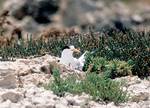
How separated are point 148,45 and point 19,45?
8.81 feet

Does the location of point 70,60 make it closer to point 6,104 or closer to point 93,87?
point 93,87

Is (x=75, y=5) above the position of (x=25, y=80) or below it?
above

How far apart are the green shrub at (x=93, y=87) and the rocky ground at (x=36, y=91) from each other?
0.34 feet

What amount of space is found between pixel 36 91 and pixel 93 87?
2.84ft

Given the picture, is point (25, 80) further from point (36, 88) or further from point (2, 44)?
point (2, 44)

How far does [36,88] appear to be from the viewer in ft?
35.8

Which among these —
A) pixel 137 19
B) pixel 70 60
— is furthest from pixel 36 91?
pixel 137 19

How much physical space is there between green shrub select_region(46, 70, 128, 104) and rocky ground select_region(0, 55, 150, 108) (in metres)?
0.10

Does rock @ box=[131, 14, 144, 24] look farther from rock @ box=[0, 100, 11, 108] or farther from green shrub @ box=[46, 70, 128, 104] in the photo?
rock @ box=[0, 100, 11, 108]

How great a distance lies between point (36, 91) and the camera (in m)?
10.6

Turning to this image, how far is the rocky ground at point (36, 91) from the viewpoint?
1009 cm

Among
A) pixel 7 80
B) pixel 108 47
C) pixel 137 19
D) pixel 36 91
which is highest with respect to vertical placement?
pixel 137 19

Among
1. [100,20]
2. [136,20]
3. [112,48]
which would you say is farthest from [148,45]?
[136,20]

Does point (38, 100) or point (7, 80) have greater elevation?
point (7, 80)
